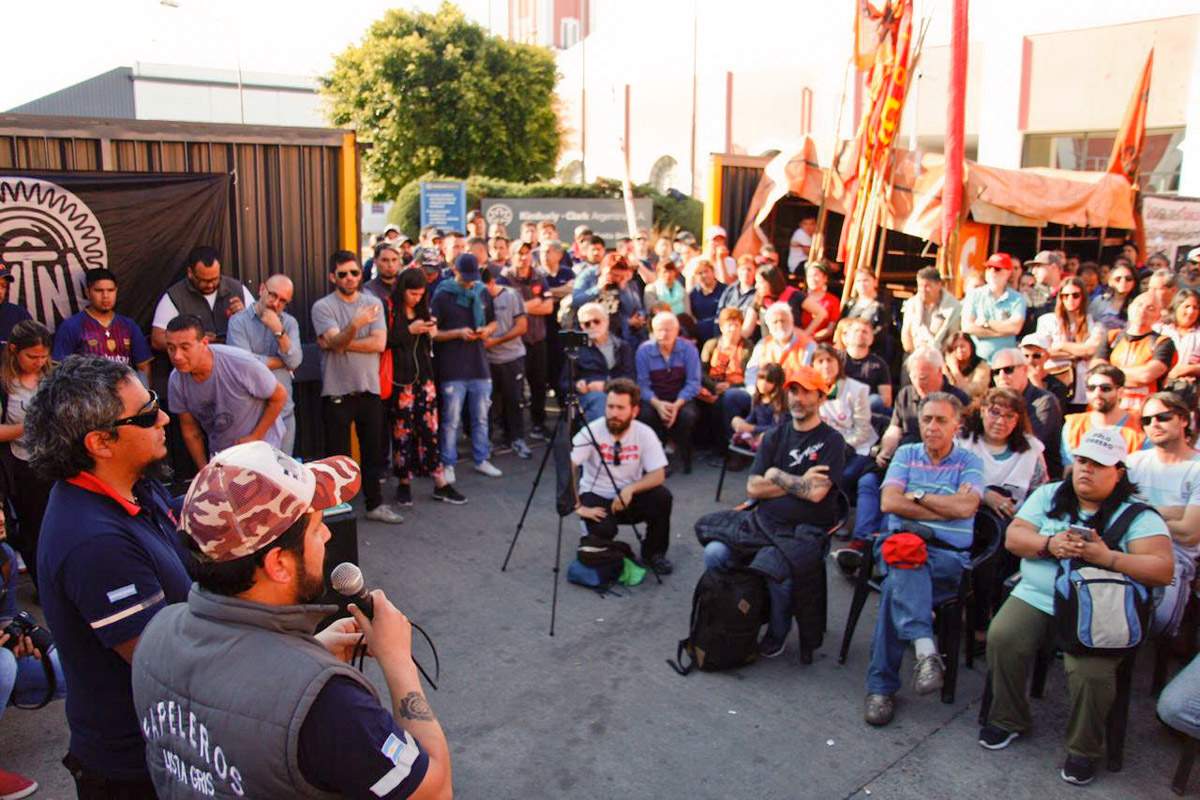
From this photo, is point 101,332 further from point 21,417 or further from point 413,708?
point 413,708

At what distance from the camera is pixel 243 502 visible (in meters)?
1.74

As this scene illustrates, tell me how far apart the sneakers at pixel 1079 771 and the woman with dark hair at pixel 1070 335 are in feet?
15.3

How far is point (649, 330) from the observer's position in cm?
922

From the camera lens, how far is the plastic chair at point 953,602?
15.0 feet

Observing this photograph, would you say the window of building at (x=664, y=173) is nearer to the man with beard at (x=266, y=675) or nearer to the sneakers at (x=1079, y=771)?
the sneakers at (x=1079, y=771)

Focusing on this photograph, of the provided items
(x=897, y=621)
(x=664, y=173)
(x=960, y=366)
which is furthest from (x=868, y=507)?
(x=664, y=173)

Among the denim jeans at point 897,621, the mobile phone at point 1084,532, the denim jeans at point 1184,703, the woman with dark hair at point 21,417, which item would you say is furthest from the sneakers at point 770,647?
the woman with dark hair at point 21,417

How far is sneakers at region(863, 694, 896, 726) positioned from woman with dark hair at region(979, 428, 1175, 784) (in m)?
0.40

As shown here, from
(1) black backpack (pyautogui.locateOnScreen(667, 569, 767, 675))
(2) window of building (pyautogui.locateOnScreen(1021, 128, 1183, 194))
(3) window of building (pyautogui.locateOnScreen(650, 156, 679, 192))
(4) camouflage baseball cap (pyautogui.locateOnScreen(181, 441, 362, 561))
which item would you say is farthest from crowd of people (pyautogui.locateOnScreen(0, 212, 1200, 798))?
(3) window of building (pyautogui.locateOnScreen(650, 156, 679, 192))

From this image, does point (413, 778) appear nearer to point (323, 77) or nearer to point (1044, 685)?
point (1044, 685)

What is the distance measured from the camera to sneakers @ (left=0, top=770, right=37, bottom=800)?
3.67 metres

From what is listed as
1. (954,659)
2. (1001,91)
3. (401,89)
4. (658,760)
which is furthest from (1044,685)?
(401,89)

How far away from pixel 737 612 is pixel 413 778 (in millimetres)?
3267

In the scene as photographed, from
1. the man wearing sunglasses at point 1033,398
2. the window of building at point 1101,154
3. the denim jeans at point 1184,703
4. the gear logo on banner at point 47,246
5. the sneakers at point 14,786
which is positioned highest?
the window of building at point 1101,154
